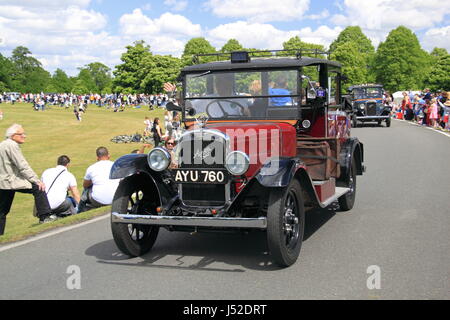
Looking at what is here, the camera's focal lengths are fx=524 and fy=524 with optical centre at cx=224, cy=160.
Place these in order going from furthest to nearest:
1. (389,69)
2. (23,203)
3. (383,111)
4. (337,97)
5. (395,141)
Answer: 1. (389,69)
2. (383,111)
3. (395,141)
4. (23,203)
5. (337,97)

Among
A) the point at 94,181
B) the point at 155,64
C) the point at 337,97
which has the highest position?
the point at 155,64

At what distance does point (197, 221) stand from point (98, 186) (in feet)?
13.3

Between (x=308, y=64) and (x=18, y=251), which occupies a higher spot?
(x=308, y=64)

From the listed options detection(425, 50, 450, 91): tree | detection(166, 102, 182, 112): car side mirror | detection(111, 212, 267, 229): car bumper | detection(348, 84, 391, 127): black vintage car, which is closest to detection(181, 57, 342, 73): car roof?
detection(166, 102, 182, 112): car side mirror

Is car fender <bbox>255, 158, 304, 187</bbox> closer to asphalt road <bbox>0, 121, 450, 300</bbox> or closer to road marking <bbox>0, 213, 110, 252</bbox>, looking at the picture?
asphalt road <bbox>0, 121, 450, 300</bbox>

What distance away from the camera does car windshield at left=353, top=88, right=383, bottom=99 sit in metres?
29.5

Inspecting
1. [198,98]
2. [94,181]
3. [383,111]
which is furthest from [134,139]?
[198,98]

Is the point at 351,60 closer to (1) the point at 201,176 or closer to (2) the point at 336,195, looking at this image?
(2) the point at 336,195

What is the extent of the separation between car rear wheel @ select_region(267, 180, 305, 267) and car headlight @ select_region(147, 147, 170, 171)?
1.24m

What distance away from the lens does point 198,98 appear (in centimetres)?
677

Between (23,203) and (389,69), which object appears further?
(389,69)

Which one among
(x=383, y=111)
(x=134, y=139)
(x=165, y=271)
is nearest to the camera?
(x=165, y=271)
